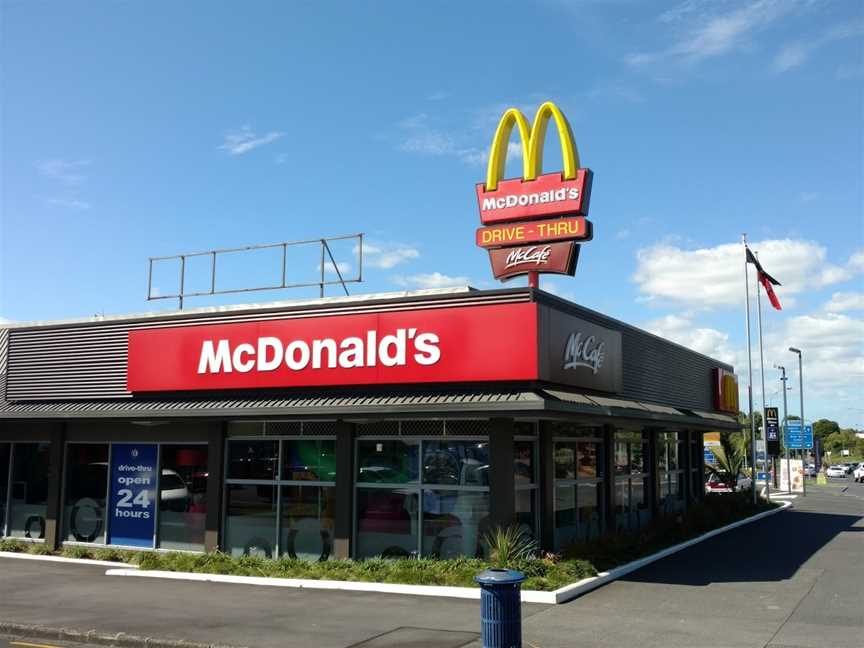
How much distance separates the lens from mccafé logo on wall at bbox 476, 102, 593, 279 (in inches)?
698

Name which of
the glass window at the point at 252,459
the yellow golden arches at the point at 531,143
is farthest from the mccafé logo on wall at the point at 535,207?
the glass window at the point at 252,459

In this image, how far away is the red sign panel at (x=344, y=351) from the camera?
14.5m

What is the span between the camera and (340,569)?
15.0 m

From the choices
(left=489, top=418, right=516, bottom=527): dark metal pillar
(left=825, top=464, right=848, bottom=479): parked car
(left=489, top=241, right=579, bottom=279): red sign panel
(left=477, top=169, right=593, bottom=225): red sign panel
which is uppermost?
(left=477, top=169, right=593, bottom=225): red sign panel

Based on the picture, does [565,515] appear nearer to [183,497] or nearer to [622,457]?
[622,457]

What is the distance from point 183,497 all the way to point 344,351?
18.2ft

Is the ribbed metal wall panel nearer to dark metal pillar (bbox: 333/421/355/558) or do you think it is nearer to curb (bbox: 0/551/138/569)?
dark metal pillar (bbox: 333/421/355/558)

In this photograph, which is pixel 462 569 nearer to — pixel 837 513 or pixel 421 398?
pixel 421 398

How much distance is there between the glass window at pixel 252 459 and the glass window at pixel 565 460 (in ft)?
18.9

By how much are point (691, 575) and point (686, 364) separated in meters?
10.7

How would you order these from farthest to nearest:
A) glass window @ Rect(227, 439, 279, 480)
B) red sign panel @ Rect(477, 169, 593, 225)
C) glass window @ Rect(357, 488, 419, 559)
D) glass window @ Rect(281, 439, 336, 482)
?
red sign panel @ Rect(477, 169, 593, 225)
glass window @ Rect(227, 439, 279, 480)
glass window @ Rect(281, 439, 336, 482)
glass window @ Rect(357, 488, 419, 559)

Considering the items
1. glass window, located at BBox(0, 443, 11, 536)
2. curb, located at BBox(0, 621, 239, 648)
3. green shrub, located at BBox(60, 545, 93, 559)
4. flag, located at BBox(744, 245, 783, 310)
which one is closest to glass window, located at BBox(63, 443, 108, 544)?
green shrub, located at BBox(60, 545, 93, 559)

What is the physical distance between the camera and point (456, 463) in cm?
1519

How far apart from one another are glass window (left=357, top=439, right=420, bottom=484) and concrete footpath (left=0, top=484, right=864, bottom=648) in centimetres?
267
